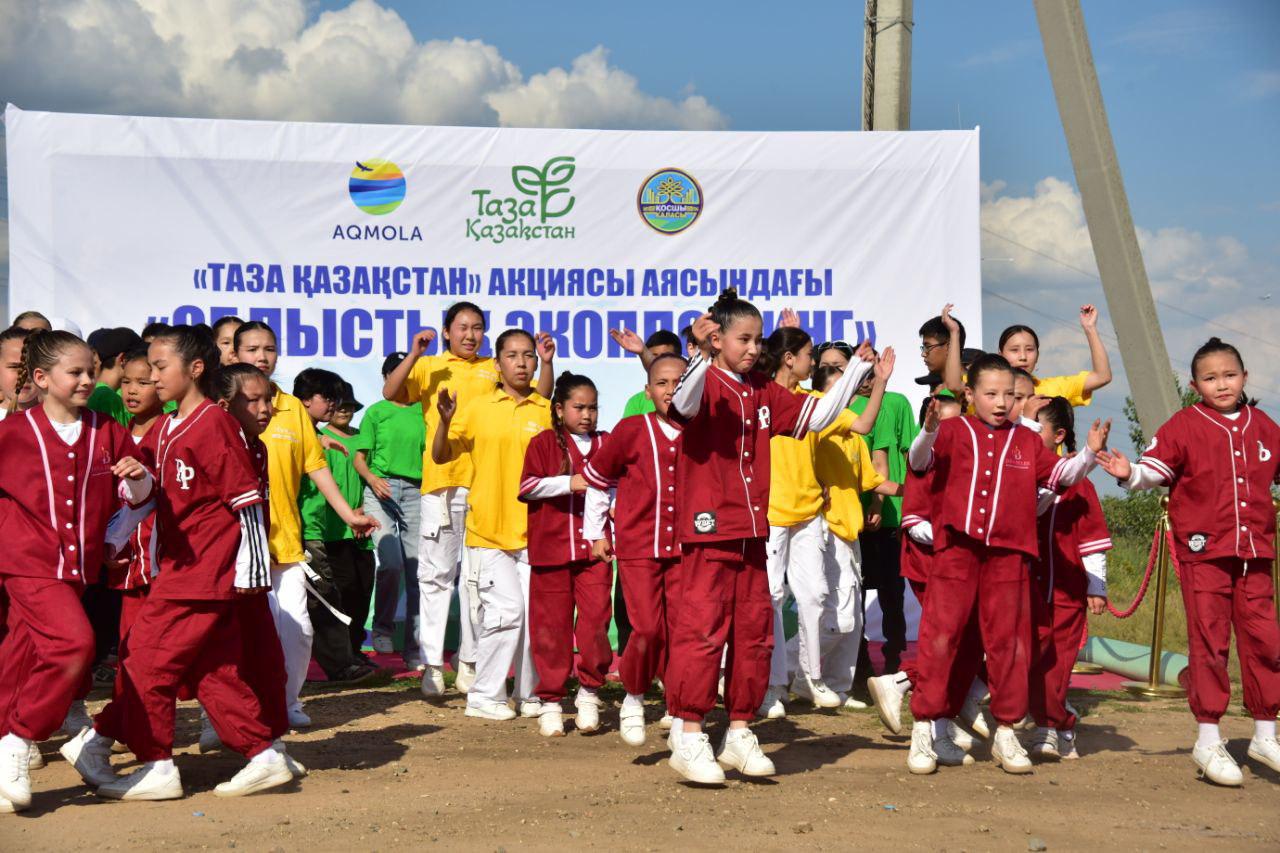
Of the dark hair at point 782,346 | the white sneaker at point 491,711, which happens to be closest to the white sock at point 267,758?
the white sneaker at point 491,711

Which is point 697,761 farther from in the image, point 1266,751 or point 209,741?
point 1266,751

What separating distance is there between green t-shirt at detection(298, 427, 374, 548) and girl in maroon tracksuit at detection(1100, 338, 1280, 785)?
15.3 ft

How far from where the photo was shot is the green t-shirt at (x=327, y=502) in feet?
28.2

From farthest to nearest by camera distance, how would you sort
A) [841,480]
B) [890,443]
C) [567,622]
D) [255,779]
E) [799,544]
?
1. [890,443]
2. [841,480]
3. [799,544]
4. [567,622]
5. [255,779]

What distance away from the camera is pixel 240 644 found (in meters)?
5.57

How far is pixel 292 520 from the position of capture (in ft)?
22.7

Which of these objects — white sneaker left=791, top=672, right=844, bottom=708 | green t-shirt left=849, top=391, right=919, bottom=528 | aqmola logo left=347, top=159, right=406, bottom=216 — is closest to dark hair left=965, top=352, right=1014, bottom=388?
green t-shirt left=849, top=391, right=919, bottom=528

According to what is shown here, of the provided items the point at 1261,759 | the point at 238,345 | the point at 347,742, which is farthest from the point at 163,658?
the point at 1261,759

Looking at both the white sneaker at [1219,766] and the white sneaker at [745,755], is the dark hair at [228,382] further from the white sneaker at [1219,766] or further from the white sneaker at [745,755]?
the white sneaker at [1219,766]

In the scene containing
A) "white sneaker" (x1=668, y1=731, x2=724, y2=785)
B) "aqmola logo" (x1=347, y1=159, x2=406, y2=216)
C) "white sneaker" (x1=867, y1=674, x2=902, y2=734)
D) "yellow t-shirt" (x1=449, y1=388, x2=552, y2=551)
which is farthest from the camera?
"aqmola logo" (x1=347, y1=159, x2=406, y2=216)

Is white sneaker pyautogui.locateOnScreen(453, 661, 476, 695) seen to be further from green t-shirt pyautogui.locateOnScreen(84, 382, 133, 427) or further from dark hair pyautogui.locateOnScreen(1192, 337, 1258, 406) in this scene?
dark hair pyautogui.locateOnScreen(1192, 337, 1258, 406)

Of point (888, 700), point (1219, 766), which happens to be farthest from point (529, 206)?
point (1219, 766)

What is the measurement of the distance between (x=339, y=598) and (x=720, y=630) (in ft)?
12.1

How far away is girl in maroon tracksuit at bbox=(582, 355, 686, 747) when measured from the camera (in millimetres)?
6258
